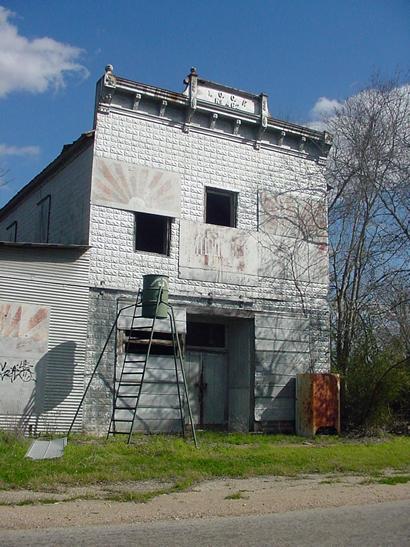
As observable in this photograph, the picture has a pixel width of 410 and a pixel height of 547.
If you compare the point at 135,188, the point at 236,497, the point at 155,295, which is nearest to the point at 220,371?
the point at 155,295

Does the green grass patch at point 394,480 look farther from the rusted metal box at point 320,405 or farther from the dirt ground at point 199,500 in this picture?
the rusted metal box at point 320,405

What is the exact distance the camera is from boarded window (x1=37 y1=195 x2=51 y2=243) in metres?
18.8

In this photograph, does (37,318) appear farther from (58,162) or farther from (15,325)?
(58,162)

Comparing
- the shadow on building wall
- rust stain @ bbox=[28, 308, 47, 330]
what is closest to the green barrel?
the shadow on building wall

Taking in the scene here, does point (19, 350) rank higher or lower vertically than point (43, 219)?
lower

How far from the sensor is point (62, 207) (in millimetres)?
17766

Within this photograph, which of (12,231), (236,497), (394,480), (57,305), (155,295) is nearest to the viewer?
(236,497)

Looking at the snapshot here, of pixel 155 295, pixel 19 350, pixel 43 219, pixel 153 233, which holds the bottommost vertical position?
pixel 19 350

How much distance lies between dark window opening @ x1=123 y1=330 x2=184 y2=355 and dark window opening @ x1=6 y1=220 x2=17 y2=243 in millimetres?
7137

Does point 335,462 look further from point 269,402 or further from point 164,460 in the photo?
point 269,402

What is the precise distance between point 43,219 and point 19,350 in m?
5.45

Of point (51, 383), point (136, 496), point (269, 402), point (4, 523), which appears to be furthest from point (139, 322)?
point (4, 523)

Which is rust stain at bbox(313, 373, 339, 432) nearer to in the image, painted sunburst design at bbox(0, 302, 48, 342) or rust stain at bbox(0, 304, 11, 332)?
painted sunburst design at bbox(0, 302, 48, 342)

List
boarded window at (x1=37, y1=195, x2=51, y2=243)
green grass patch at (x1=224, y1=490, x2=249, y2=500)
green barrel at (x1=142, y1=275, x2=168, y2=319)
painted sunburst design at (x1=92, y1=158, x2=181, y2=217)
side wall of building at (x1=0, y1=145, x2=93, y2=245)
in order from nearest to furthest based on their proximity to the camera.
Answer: green grass patch at (x1=224, y1=490, x2=249, y2=500) < green barrel at (x1=142, y1=275, x2=168, y2=319) < painted sunburst design at (x1=92, y1=158, x2=181, y2=217) < side wall of building at (x1=0, y1=145, x2=93, y2=245) < boarded window at (x1=37, y1=195, x2=51, y2=243)
